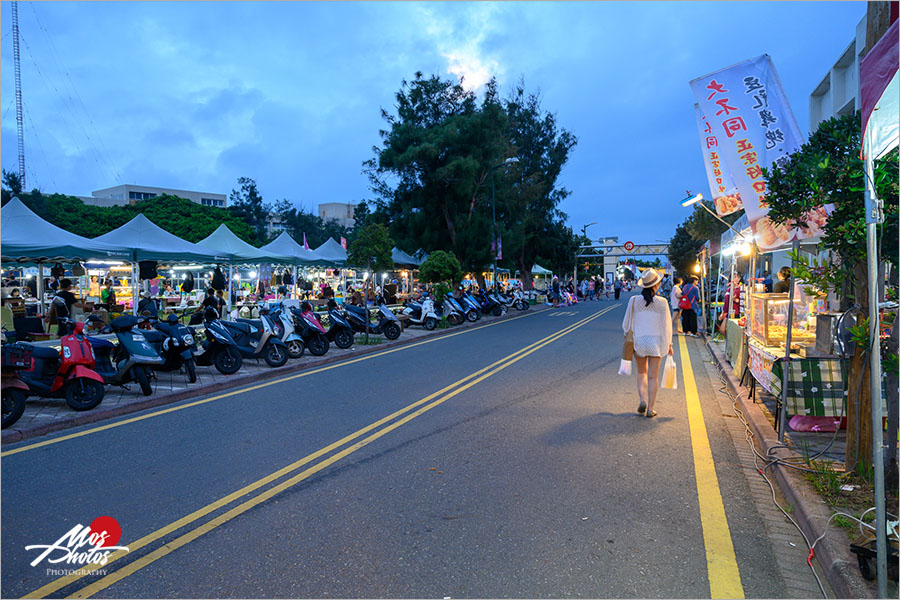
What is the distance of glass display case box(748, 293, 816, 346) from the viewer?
7.89 metres

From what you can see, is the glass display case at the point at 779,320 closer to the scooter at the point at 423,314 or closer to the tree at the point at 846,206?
the tree at the point at 846,206

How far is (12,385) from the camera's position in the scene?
647 centimetres

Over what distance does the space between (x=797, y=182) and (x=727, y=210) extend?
4.48 m

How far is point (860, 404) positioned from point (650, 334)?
8.79 feet

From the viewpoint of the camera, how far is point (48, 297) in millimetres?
22562

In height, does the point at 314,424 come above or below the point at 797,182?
below

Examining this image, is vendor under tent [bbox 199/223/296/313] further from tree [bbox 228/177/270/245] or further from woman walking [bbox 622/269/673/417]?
tree [bbox 228/177/270/245]

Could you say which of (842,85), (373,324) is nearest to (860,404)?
(373,324)

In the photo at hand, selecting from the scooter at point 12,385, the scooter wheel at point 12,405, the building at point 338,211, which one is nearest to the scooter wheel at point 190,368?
the scooter at point 12,385

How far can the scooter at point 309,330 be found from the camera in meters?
12.5

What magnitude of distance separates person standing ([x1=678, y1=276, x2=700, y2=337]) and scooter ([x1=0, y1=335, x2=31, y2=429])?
16.2 meters

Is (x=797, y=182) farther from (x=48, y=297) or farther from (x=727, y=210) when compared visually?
(x=48, y=297)

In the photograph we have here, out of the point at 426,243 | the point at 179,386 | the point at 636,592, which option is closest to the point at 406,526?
the point at 636,592

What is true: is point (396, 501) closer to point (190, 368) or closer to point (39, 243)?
point (190, 368)
